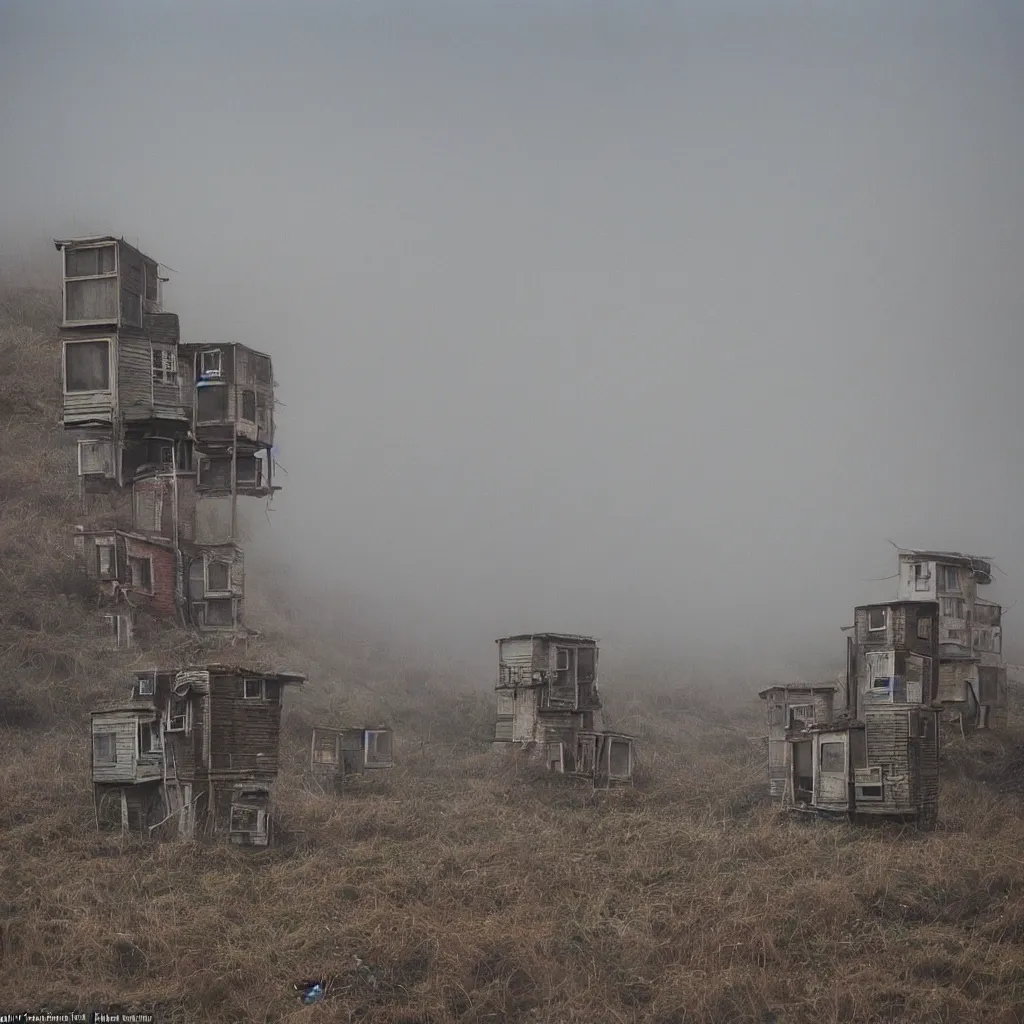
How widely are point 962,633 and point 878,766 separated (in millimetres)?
19207

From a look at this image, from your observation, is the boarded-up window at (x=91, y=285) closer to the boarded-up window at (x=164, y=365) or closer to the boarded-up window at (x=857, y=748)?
the boarded-up window at (x=164, y=365)

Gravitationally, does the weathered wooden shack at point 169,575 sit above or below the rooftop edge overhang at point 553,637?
above

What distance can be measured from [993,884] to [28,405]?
49.6 meters

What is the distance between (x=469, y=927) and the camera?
24.7m

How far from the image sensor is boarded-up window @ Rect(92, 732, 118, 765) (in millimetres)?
29266

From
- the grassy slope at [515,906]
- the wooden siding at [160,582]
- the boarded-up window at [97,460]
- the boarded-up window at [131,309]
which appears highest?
the boarded-up window at [131,309]

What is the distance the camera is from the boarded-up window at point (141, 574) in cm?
4300

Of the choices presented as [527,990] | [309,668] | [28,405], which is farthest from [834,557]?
[527,990]

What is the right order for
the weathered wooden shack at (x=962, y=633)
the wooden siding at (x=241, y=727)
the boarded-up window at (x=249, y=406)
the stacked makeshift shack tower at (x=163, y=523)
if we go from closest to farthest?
the stacked makeshift shack tower at (x=163, y=523) → the wooden siding at (x=241, y=727) → the boarded-up window at (x=249, y=406) → the weathered wooden shack at (x=962, y=633)

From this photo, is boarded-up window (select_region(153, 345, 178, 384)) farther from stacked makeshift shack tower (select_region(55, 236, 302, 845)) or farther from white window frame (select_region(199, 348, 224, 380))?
white window frame (select_region(199, 348, 224, 380))

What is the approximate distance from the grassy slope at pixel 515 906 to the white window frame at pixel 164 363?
11147 millimetres

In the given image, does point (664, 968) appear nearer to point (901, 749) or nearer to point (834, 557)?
point (901, 749)

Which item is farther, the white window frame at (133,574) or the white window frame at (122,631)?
the white window frame at (133,574)

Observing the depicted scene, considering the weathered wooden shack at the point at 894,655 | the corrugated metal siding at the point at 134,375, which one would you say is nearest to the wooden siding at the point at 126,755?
the corrugated metal siding at the point at 134,375
